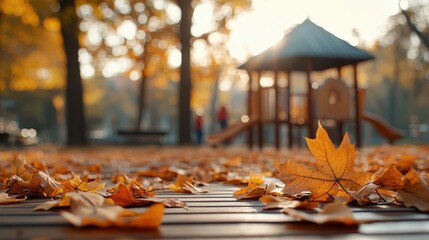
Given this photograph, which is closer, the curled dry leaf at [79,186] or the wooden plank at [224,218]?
the wooden plank at [224,218]

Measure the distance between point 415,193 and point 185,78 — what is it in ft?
58.2

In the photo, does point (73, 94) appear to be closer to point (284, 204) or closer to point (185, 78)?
point (185, 78)

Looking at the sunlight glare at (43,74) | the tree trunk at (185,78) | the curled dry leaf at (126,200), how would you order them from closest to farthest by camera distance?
the curled dry leaf at (126,200)
the tree trunk at (185,78)
the sunlight glare at (43,74)

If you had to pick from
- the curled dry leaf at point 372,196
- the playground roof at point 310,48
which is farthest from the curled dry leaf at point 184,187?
the playground roof at point 310,48

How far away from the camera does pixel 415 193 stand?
2.08 meters

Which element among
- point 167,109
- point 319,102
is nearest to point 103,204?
point 319,102

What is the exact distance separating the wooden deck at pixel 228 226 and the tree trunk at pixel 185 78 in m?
17.3

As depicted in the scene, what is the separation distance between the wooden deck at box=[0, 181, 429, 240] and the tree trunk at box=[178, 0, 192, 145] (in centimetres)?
1727

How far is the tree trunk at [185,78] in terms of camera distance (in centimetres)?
1959

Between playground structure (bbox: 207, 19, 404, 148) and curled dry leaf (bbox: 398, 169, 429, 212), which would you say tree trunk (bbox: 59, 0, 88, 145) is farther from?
curled dry leaf (bbox: 398, 169, 429, 212)

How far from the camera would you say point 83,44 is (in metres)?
24.6

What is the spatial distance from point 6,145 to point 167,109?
3378 cm

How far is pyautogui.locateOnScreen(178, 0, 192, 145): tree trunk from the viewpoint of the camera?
19.6 m

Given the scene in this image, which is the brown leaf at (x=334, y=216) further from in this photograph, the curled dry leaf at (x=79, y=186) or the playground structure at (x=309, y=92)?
the playground structure at (x=309, y=92)
